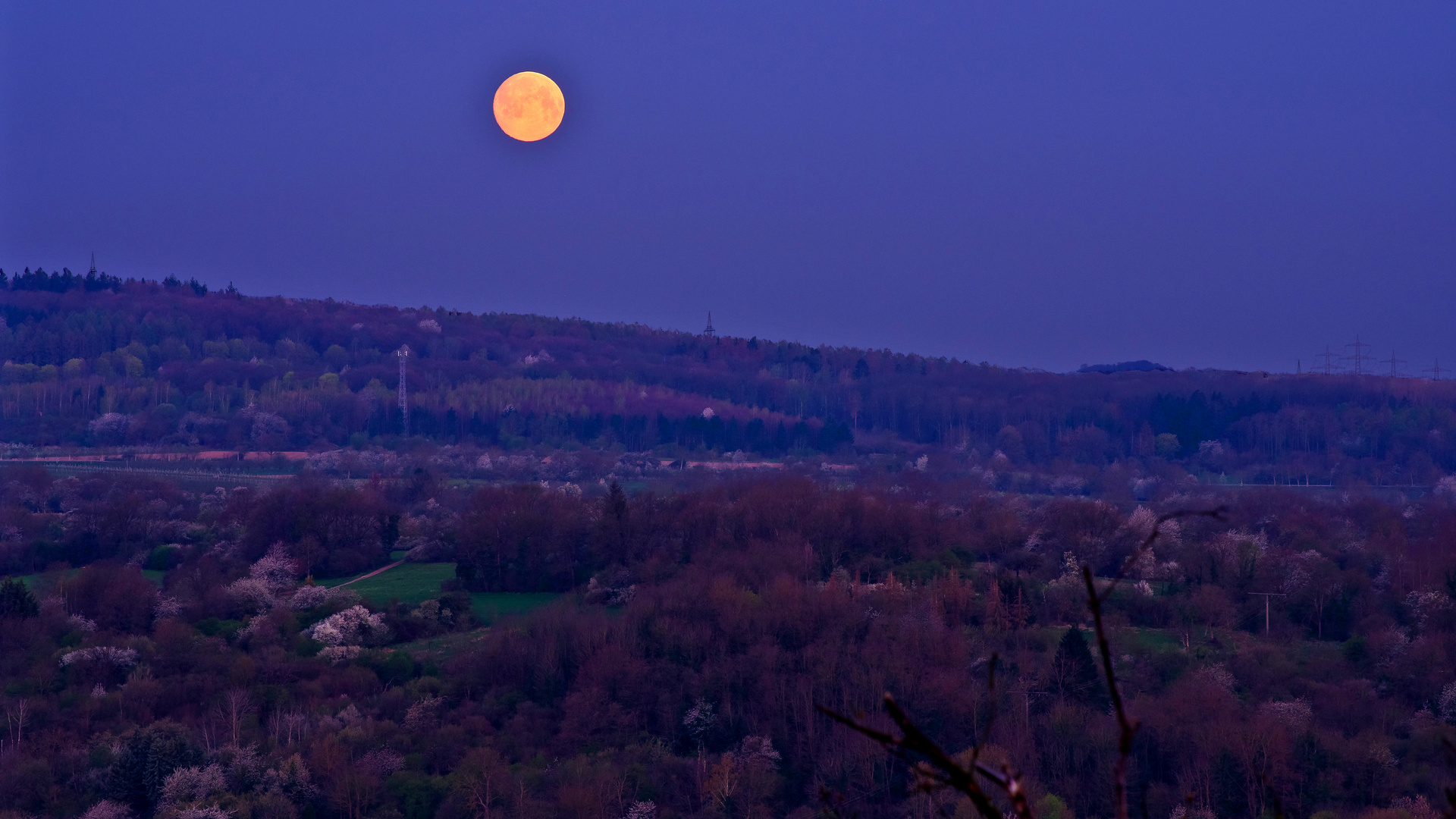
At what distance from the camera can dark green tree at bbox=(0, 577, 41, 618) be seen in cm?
3997

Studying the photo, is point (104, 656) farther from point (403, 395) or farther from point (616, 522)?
point (403, 395)

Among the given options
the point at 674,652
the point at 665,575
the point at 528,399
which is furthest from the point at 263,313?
the point at 674,652

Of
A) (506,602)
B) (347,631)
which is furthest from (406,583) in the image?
(347,631)

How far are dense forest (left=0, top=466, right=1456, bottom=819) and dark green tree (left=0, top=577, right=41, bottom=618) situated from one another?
0.59 ft

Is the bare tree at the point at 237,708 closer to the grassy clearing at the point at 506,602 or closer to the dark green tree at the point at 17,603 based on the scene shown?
the dark green tree at the point at 17,603

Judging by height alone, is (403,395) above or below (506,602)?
above

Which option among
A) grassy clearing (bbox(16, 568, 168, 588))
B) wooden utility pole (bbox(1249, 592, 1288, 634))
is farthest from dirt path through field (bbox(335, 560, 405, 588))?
wooden utility pole (bbox(1249, 592, 1288, 634))

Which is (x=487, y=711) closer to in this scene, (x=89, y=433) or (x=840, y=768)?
(x=840, y=768)

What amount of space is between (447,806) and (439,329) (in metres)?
134

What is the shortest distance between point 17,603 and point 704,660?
24199 millimetres

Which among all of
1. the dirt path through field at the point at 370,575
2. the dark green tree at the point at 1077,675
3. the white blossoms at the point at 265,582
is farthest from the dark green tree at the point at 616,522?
the dark green tree at the point at 1077,675

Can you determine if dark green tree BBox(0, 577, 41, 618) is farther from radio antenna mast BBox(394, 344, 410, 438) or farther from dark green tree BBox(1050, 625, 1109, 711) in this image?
radio antenna mast BBox(394, 344, 410, 438)

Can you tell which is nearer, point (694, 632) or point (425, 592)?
point (694, 632)

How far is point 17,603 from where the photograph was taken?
40219 millimetres
